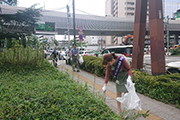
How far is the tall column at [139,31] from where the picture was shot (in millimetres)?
7059

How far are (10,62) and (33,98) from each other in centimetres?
445

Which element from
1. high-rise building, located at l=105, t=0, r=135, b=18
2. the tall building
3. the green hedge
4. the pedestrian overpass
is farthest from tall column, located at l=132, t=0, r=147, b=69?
high-rise building, located at l=105, t=0, r=135, b=18

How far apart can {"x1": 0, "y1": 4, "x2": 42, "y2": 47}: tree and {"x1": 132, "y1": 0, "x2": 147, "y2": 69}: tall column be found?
7.31m

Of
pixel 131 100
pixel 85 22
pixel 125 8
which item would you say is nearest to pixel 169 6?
pixel 125 8

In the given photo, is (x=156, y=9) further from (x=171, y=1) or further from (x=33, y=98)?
(x=171, y=1)

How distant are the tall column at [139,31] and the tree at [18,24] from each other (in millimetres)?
7315

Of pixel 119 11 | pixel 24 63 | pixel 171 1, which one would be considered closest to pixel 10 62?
pixel 24 63

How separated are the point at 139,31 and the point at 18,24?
9265 mm

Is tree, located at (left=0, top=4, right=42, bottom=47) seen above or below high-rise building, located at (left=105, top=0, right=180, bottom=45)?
below

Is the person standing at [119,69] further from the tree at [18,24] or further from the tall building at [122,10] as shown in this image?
the tall building at [122,10]

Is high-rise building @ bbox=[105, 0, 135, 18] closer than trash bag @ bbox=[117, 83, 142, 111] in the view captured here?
No

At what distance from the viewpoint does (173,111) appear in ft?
13.4

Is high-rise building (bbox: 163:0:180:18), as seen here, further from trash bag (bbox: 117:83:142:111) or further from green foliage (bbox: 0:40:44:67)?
trash bag (bbox: 117:83:142:111)

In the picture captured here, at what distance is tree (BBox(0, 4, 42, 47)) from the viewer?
1119cm
